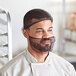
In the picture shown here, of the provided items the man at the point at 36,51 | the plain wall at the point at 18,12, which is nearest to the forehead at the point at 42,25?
the man at the point at 36,51

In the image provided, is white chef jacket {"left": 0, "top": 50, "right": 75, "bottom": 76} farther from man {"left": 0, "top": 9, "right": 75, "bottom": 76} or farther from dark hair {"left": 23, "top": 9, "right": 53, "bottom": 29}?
dark hair {"left": 23, "top": 9, "right": 53, "bottom": 29}

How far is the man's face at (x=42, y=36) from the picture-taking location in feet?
1.95

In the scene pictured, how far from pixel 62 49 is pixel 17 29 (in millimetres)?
744

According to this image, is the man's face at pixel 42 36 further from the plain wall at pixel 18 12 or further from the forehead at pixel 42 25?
the plain wall at pixel 18 12

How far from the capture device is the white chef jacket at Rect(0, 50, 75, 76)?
1.99ft

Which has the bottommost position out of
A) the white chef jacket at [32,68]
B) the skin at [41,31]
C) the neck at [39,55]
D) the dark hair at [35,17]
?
the white chef jacket at [32,68]

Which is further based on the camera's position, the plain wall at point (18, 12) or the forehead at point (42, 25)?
the plain wall at point (18, 12)

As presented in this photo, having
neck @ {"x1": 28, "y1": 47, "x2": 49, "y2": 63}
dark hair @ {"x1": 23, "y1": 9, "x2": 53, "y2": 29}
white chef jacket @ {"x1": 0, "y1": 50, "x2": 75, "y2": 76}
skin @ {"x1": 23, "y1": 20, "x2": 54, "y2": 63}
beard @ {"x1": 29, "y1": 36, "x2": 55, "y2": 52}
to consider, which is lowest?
white chef jacket @ {"x1": 0, "y1": 50, "x2": 75, "y2": 76}

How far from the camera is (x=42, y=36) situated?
1.95ft

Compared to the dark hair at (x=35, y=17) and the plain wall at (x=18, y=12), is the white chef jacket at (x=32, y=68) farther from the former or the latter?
the plain wall at (x=18, y=12)

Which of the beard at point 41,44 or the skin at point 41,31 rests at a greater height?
the skin at point 41,31

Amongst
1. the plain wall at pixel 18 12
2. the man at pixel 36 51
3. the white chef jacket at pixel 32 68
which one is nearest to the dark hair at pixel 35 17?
the man at pixel 36 51

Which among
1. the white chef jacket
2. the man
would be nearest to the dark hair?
the man

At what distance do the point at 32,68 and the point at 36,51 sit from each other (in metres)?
0.06
